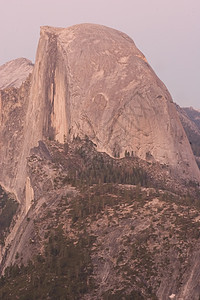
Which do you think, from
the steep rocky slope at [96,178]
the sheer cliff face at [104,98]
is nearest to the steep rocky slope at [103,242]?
the steep rocky slope at [96,178]

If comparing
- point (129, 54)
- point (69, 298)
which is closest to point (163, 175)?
point (129, 54)

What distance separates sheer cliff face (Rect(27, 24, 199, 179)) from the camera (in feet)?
386

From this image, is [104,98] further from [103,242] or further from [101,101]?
[103,242]

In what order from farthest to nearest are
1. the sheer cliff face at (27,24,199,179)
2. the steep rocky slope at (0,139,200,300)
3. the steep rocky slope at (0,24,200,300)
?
the sheer cliff face at (27,24,199,179) → the steep rocky slope at (0,24,200,300) → the steep rocky slope at (0,139,200,300)

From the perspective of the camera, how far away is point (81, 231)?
80.9m

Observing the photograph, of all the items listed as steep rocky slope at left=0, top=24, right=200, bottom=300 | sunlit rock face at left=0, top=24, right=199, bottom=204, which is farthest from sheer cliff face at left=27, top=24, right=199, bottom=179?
steep rocky slope at left=0, top=24, right=200, bottom=300

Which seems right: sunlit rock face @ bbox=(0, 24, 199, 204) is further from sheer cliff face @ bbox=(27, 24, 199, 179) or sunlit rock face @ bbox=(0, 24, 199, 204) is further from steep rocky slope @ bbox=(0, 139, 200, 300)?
steep rocky slope @ bbox=(0, 139, 200, 300)

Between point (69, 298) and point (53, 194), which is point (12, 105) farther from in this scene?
point (69, 298)

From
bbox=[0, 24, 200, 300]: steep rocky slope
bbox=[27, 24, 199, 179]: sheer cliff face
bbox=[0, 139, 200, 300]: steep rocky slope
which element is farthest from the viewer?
bbox=[27, 24, 199, 179]: sheer cliff face

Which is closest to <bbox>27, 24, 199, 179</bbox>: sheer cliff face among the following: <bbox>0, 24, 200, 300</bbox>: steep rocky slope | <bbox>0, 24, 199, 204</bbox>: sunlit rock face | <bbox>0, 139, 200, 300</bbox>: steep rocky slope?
<bbox>0, 24, 199, 204</bbox>: sunlit rock face

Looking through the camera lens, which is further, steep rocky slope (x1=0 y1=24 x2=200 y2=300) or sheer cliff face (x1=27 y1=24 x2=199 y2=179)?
sheer cliff face (x1=27 y1=24 x2=199 y2=179)

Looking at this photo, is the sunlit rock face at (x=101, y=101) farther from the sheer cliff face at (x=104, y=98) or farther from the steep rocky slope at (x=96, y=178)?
the steep rocky slope at (x=96, y=178)

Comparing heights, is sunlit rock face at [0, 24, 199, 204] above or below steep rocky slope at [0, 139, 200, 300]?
above

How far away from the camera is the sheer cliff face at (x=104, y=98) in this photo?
11775cm
